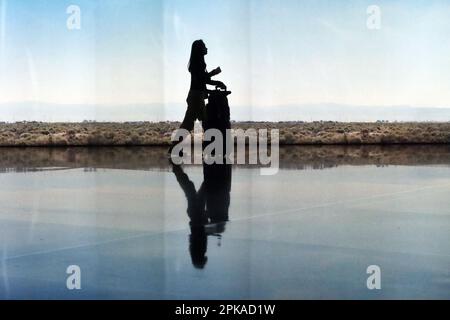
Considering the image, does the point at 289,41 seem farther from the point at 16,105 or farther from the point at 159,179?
the point at 159,179

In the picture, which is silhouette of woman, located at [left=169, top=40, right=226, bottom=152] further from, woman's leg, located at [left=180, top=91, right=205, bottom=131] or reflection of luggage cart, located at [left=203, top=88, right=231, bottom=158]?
reflection of luggage cart, located at [left=203, top=88, right=231, bottom=158]

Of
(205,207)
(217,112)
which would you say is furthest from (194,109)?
(205,207)

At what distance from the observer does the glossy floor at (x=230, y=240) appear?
90.7 inches

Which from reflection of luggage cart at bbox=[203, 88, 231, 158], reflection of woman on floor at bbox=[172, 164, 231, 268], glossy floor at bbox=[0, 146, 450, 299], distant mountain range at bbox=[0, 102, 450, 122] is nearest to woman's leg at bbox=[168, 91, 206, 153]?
reflection of luggage cart at bbox=[203, 88, 231, 158]

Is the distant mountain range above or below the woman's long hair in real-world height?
below

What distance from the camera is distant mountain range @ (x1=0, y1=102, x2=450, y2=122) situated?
12680 mm

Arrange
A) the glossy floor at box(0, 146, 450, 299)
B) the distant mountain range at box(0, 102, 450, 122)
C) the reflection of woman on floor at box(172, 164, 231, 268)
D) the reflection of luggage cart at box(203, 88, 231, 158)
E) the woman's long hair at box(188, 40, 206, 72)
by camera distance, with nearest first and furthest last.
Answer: the glossy floor at box(0, 146, 450, 299)
the reflection of woman on floor at box(172, 164, 231, 268)
the woman's long hair at box(188, 40, 206, 72)
the reflection of luggage cart at box(203, 88, 231, 158)
the distant mountain range at box(0, 102, 450, 122)

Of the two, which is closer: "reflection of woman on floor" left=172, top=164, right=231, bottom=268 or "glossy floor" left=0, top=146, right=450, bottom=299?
"glossy floor" left=0, top=146, right=450, bottom=299

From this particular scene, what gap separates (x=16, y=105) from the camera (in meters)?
12.9

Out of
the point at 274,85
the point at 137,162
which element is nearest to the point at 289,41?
the point at 274,85

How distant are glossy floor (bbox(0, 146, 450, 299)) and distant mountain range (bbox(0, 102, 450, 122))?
239 inches

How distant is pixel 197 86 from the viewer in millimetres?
10000

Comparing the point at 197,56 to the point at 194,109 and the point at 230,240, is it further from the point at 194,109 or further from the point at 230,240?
the point at 230,240

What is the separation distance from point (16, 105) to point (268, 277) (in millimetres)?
11445
